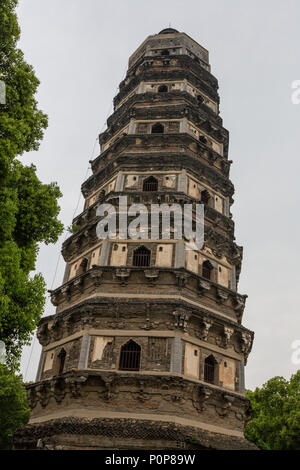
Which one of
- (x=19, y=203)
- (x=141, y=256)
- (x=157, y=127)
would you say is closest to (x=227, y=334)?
(x=141, y=256)

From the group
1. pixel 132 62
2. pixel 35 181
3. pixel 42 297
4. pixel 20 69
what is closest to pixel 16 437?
pixel 42 297

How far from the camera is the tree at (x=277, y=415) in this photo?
25.8 meters

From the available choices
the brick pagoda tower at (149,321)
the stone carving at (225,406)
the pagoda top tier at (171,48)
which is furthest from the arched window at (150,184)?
the pagoda top tier at (171,48)

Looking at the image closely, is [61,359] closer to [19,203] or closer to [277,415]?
[19,203]

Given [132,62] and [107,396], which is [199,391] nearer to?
[107,396]

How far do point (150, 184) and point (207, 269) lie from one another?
465cm

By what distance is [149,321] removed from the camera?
14961 mm

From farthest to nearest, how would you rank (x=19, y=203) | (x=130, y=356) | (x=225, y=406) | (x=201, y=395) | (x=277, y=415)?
(x=277, y=415)
(x=225, y=406)
(x=130, y=356)
(x=201, y=395)
(x=19, y=203)

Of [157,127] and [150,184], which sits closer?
[150,184]

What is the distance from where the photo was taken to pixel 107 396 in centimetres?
1376

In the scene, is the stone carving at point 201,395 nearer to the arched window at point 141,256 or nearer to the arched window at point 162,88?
the arched window at point 141,256

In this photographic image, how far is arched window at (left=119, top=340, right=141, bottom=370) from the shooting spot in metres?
14.4

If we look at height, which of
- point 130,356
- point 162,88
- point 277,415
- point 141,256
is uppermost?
point 162,88
